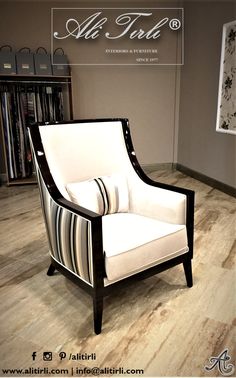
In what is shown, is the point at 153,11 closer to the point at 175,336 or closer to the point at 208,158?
the point at 208,158

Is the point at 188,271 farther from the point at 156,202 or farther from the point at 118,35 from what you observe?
the point at 118,35

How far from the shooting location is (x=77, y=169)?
6.31 ft

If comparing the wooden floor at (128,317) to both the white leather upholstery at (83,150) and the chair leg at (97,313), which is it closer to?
the chair leg at (97,313)

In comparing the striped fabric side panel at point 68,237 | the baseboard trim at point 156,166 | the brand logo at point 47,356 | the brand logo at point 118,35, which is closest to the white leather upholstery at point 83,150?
the striped fabric side panel at point 68,237

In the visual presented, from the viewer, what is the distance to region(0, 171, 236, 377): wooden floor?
1.41 metres

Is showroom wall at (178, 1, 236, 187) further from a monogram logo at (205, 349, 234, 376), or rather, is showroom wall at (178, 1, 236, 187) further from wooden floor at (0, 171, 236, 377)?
a monogram logo at (205, 349, 234, 376)

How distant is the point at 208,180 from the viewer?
3992 mm

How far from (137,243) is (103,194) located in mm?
436

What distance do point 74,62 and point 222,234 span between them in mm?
2870

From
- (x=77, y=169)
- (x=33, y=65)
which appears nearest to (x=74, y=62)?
(x=33, y=65)

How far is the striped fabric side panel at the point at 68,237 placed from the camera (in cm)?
147

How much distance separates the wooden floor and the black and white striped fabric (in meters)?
0.50

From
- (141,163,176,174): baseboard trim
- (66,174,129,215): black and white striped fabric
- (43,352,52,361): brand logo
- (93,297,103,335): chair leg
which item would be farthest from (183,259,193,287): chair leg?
(141,163,176,174): baseboard trim

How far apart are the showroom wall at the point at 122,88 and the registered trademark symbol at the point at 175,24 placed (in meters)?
0.20
